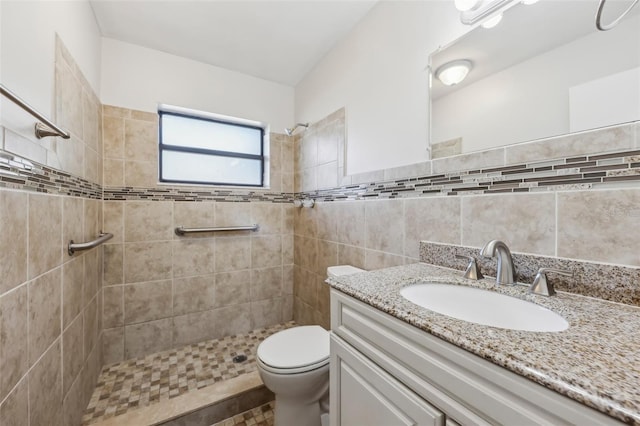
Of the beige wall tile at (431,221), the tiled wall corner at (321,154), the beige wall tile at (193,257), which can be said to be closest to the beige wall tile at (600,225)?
the beige wall tile at (431,221)

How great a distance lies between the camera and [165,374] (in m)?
1.69

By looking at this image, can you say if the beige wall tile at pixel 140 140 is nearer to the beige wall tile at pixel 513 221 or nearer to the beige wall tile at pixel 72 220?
the beige wall tile at pixel 72 220

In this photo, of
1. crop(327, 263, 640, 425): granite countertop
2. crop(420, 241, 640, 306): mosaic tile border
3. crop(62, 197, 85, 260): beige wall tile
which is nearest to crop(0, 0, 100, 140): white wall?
crop(62, 197, 85, 260): beige wall tile

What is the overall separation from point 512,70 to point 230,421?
6.97 ft

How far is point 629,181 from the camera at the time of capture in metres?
0.70

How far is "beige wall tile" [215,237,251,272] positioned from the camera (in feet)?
7.08

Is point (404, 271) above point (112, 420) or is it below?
above

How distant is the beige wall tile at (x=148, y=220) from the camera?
185cm

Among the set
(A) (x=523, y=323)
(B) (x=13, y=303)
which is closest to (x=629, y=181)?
(A) (x=523, y=323)

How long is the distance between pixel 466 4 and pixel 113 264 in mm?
2528

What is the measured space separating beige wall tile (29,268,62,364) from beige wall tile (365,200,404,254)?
4.83 ft

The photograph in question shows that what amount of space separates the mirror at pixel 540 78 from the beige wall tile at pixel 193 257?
1856 millimetres

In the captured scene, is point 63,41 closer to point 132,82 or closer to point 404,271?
point 132,82

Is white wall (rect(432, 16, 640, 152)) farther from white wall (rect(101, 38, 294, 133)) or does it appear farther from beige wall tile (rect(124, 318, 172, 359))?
beige wall tile (rect(124, 318, 172, 359))
